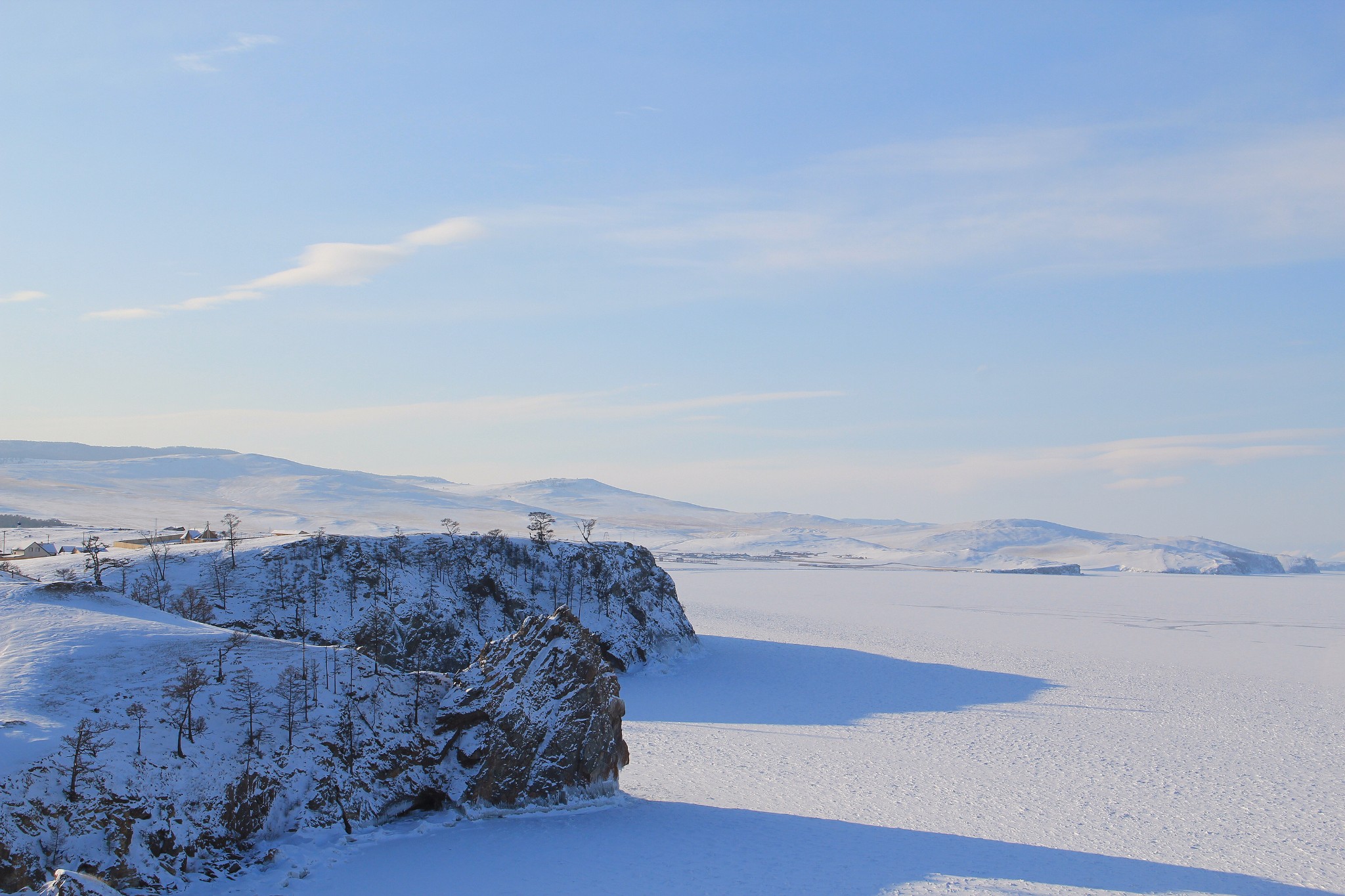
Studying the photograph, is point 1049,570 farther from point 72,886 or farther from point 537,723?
point 72,886

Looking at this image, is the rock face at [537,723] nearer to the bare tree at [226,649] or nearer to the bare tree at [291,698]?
the bare tree at [291,698]

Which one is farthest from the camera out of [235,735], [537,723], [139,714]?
[537,723]

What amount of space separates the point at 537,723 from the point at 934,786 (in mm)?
8969

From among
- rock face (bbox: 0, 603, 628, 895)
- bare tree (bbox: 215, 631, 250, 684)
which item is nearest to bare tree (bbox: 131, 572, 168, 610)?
bare tree (bbox: 215, 631, 250, 684)

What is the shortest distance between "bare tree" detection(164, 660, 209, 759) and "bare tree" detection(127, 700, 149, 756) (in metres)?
0.37

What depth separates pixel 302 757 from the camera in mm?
15594

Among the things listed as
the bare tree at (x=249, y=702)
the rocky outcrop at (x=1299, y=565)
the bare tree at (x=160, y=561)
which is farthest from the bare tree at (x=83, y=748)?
the rocky outcrop at (x=1299, y=565)

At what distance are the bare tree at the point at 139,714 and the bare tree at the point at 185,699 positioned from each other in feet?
1.22

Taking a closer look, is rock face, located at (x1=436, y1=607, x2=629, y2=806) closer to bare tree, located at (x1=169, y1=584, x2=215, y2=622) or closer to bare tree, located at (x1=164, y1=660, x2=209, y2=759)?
bare tree, located at (x1=164, y1=660, x2=209, y2=759)

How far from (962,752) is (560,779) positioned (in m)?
11.1

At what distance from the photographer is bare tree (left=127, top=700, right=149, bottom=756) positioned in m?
14.4

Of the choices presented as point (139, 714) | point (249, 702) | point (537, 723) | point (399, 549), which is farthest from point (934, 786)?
point (399, 549)

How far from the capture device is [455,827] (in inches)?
642

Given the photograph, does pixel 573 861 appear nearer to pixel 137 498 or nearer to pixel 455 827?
pixel 455 827
